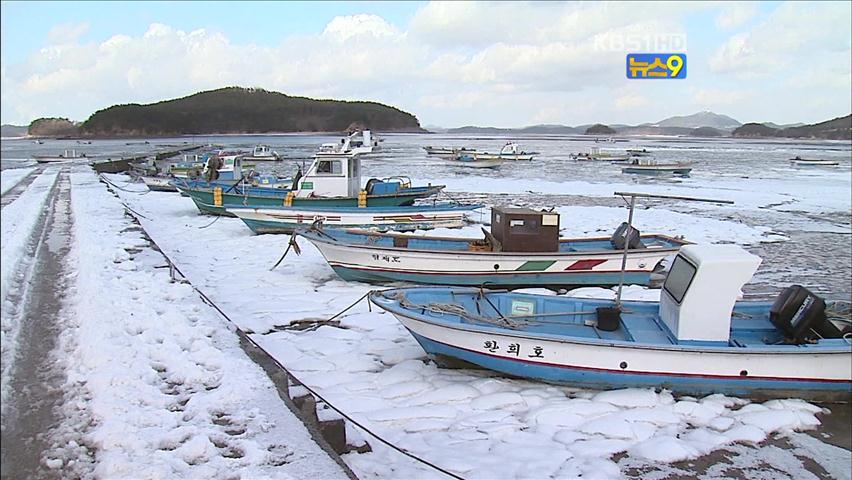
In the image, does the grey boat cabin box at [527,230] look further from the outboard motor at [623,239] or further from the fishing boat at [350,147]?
the fishing boat at [350,147]

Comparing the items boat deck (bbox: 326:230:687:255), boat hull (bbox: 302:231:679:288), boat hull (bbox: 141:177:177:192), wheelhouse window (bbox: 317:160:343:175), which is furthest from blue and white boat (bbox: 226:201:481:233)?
boat hull (bbox: 141:177:177:192)

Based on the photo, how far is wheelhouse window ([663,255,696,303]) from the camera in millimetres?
7466

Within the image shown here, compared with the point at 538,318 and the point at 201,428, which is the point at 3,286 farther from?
the point at 538,318

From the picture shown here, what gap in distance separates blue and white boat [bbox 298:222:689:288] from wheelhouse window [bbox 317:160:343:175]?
20.6 ft

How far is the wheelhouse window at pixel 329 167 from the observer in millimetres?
18906

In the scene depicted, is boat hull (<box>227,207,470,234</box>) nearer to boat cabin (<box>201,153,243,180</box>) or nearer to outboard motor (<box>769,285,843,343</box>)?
boat cabin (<box>201,153,243,180</box>)

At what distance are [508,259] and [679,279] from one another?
4278 millimetres

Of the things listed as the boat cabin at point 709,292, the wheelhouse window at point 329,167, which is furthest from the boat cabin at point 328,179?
the boat cabin at point 709,292

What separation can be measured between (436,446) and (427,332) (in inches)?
72.3

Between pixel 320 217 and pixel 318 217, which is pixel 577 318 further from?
pixel 318 217

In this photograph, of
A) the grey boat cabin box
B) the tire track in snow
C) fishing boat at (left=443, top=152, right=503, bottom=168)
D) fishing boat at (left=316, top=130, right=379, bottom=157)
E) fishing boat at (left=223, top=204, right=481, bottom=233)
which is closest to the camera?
the tire track in snow

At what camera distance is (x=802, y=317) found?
7574 millimetres

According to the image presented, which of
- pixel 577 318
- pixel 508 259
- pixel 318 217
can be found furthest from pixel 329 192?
pixel 577 318

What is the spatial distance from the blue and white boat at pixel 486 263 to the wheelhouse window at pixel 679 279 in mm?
3810
